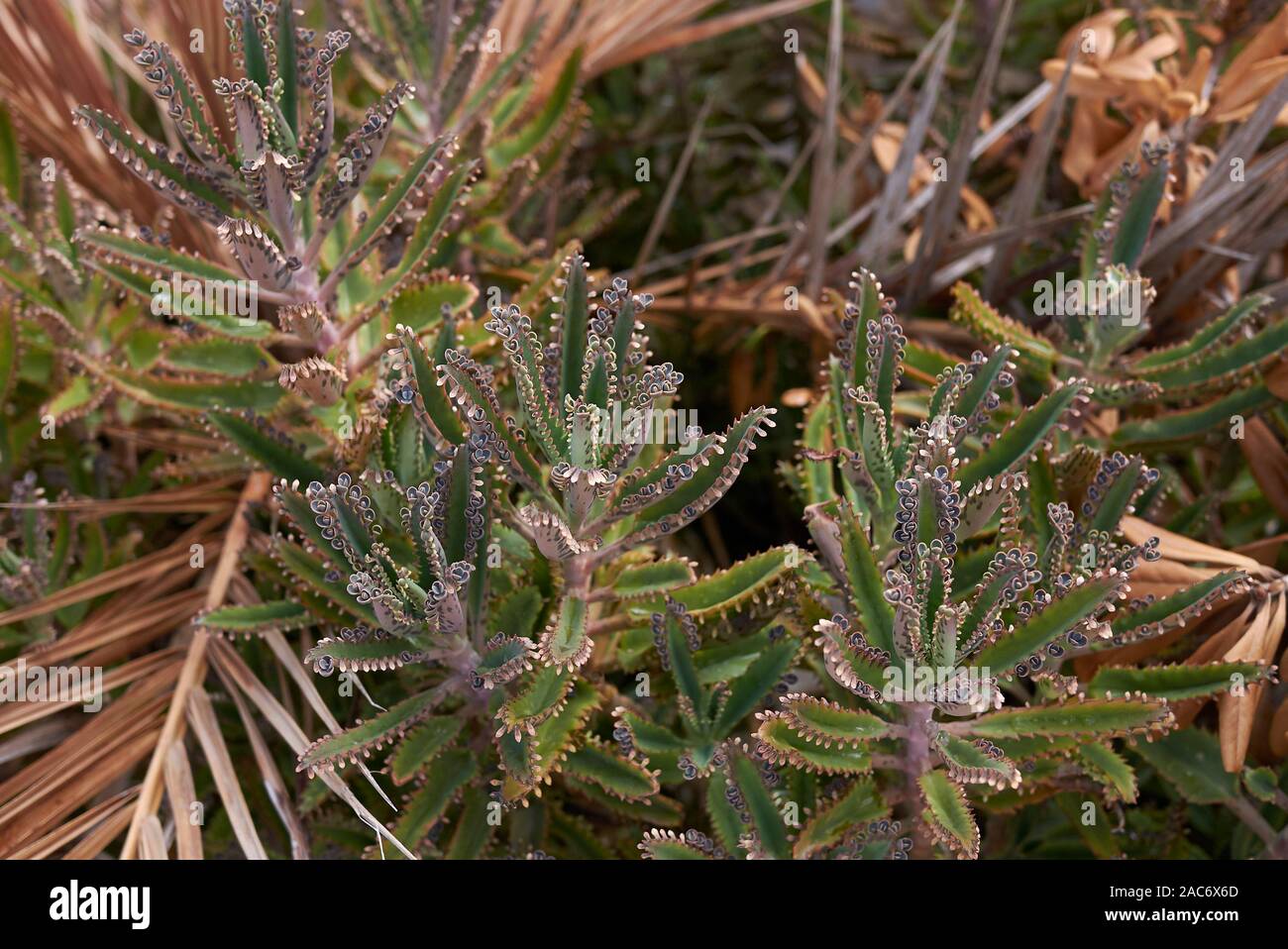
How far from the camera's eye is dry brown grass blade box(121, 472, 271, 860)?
3.57ft

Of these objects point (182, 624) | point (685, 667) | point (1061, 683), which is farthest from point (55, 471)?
point (1061, 683)

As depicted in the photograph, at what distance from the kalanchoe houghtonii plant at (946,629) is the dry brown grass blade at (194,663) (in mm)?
454

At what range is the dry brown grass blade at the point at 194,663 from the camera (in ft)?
3.57

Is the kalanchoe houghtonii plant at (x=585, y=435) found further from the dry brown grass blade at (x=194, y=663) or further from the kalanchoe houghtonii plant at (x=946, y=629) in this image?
the dry brown grass blade at (x=194, y=663)

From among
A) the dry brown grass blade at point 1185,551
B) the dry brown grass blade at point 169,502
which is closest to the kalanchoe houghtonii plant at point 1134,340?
the dry brown grass blade at point 1185,551

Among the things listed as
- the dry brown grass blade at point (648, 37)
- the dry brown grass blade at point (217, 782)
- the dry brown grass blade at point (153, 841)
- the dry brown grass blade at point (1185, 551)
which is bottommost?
the dry brown grass blade at point (153, 841)

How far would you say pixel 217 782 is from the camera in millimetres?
1079

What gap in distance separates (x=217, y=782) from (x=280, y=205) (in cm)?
50

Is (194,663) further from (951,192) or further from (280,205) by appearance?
(951,192)

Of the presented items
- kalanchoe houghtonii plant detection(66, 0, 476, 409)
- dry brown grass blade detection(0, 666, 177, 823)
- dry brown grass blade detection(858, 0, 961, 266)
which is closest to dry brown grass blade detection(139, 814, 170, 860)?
dry brown grass blade detection(0, 666, 177, 823)

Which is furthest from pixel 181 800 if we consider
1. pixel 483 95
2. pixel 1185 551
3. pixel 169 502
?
pixel 1185 551

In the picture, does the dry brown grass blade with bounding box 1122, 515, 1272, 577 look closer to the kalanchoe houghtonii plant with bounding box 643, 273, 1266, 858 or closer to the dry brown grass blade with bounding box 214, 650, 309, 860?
the kalanchoe houghtonii plant with bounding box 643, 273, 1266, 858

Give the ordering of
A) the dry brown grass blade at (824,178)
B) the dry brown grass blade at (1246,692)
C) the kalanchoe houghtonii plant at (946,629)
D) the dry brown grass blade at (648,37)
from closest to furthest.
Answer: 1. the kalanchoe houghtonii plant at (946,629)
2. the dry brown grass blade at (1246,692)
3. the dry brown grass blade at (824,178)
4. the dry brown grass blade at (648,37)
